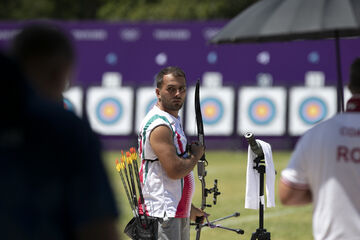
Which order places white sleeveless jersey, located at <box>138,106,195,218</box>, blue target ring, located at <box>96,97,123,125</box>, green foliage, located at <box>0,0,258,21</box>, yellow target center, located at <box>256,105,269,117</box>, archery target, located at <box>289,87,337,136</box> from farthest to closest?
green foliage, located at <box>0,0,258,21</box>
blue target ring, located at <box>96,97,123,125</box>
yellow target center, located at <box>256,105,269,117</box>
archery target, located at <box>289,87,337,136</box>
white sleeveless jersey, located at <box>138,106,195,218</box>

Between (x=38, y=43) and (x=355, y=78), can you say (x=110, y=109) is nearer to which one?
(x=355, y=78)

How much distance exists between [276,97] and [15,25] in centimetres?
637

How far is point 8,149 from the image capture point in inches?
66.2

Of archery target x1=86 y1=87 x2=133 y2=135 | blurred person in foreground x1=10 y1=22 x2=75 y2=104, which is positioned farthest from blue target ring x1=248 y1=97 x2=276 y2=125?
blurred person in foreground x1=10 y1=22 x2=75 y2=104

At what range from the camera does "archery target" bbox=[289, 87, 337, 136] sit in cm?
1777

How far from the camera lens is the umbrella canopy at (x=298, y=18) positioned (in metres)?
3.00

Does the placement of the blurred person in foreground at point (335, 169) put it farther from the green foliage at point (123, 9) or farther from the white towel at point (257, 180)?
the green foliage at point (123, 9)

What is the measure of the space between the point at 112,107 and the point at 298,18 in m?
15.4

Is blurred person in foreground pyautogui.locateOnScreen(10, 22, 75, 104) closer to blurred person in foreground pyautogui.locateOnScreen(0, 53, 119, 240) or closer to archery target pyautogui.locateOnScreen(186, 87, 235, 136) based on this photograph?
blurred person in foreground pyautogui.locateOnScreen(0, 53, 119, 240)

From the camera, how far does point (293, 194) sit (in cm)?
258

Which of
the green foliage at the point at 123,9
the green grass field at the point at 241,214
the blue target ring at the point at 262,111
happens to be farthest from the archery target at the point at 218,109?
the green foliage at the point at 123,9

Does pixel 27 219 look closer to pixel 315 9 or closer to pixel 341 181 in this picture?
pixel 341 181

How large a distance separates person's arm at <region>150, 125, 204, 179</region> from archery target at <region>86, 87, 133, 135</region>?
14.5 m

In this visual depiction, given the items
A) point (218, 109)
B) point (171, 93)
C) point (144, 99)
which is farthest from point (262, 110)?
point (171, 93)
